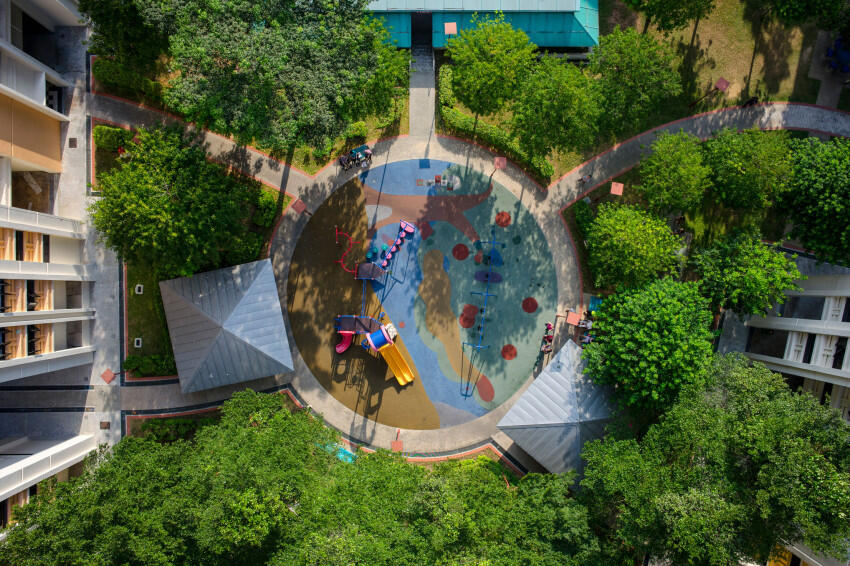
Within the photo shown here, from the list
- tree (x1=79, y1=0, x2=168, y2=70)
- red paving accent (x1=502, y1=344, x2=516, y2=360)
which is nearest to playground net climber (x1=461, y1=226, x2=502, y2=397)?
red paving accent (x1=502, y1=344, x2=516, y2=360)

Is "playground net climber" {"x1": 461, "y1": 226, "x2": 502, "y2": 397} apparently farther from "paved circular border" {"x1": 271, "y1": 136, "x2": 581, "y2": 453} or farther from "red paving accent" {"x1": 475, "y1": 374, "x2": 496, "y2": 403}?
"paved circular border" {"x1": 271, "y1": 136, "x2": 581, "y2": 453}

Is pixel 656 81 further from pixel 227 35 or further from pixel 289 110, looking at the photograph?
pixel 227 35

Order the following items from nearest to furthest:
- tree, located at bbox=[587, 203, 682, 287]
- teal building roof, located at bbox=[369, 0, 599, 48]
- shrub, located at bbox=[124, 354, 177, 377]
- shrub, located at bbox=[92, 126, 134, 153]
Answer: tree, located at bbox=[587, 203, 682, 287], shrub, located at bbox=[92, 126, 134, 153], teal building roof, located at bbox=[369, 0, 599, 48], shrub, located at bbox=[124, 354, 177, 377]

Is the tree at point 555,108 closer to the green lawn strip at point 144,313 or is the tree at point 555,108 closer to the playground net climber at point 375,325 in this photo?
the playground net climber at point 375,325

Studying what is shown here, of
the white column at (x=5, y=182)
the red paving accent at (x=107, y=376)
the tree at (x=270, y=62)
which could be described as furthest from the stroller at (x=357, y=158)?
the red paving accent at (x=107, y=376)

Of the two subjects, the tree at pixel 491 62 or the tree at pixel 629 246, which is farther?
the tree at pixel 629 246

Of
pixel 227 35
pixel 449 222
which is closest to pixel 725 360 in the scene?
pixel 449 222
